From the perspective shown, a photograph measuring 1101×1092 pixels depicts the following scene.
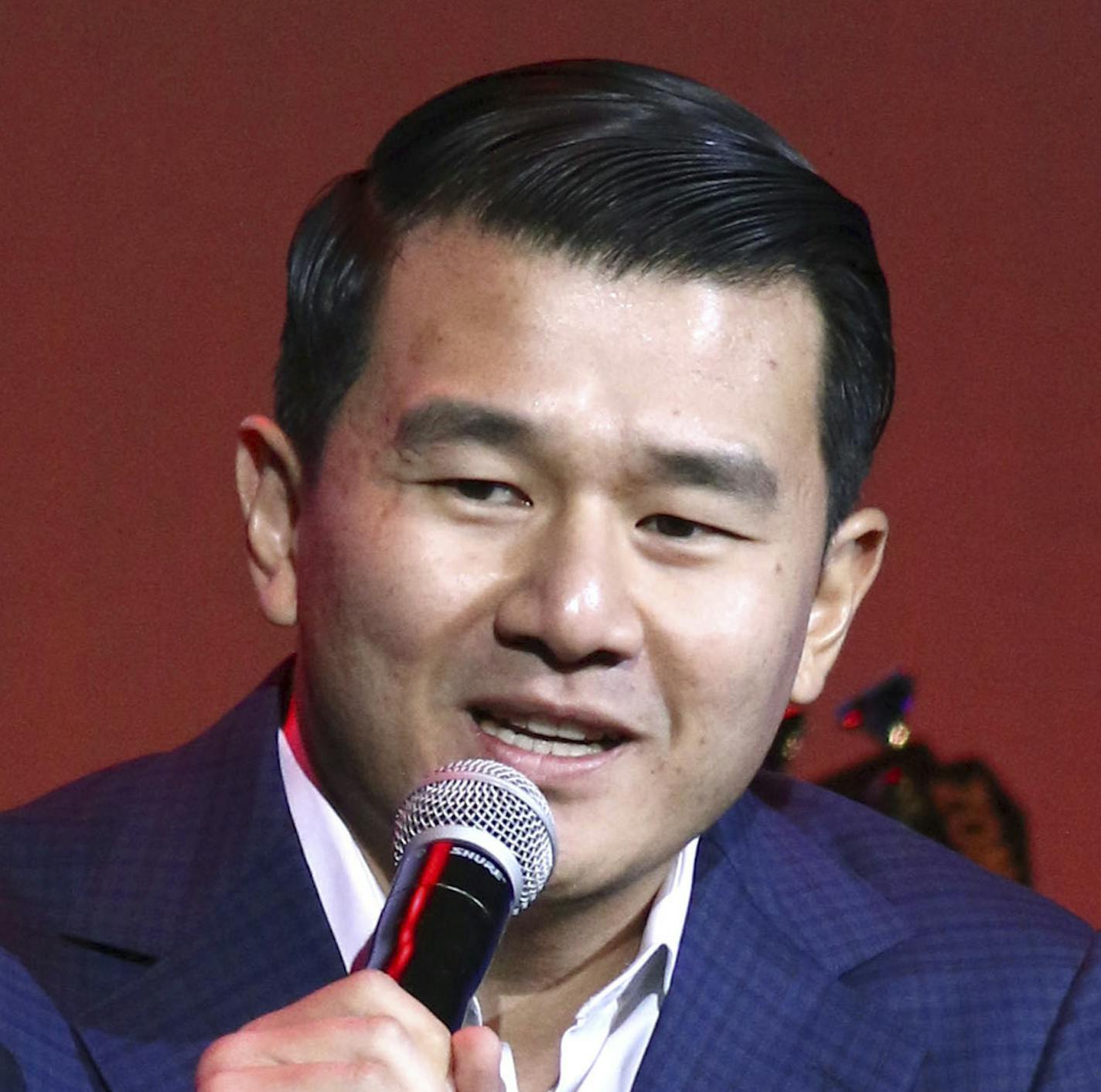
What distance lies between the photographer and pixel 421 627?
4.50 ft

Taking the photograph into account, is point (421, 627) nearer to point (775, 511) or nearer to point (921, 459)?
point (775, 511)

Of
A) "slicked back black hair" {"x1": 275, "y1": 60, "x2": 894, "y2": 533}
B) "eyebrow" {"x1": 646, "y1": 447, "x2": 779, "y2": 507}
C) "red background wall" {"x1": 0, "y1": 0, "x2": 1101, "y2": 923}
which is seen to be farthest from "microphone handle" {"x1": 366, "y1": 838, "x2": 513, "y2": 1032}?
"red background wall" {"x1": 0, "y1": 0, "x2": 1101, "y2": 923}

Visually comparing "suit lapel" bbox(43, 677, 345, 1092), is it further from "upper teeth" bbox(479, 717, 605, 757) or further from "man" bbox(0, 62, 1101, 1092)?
"upper teeth" bbox(479, 717, 605, 757)

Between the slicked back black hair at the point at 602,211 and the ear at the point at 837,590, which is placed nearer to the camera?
the slicked back black hair at the point at 602,211

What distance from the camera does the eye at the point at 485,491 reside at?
4.51 feet

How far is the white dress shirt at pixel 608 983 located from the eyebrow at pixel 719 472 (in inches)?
14.2

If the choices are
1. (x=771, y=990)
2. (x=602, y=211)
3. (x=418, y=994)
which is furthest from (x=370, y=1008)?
(x=771, y=990)

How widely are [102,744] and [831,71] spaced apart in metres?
1.01

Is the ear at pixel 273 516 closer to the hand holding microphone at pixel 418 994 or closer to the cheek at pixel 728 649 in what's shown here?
the cheek at pixel 728 649

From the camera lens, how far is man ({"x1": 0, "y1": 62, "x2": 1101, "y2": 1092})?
4.49 feet

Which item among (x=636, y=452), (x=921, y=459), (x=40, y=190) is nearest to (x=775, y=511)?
(x=636, y=452)

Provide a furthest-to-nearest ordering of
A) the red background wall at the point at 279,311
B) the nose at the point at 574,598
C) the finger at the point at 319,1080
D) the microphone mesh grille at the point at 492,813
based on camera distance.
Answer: the red background wall at the point at 279,311 → the nose at the point at 574,598 → the microphone mesh grille at the point at 492,813 → the finger at the point at 319,1080

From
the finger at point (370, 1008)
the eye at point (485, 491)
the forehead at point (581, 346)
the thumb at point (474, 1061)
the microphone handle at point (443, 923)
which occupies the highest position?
the forehead at point (581, 346)

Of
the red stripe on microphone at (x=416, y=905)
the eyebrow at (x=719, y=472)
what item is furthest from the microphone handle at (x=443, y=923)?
the eyebrow at (x=719, y=472)
